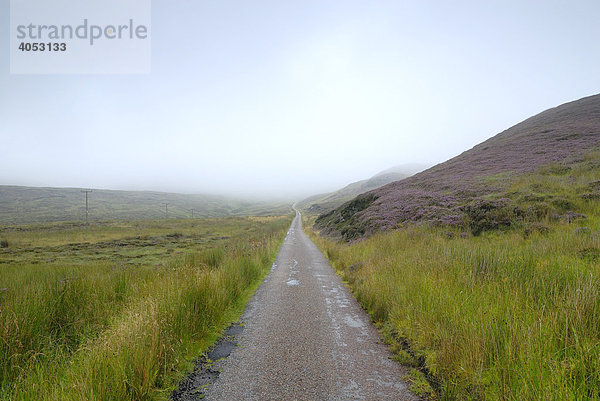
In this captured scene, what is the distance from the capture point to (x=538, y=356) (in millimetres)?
2975

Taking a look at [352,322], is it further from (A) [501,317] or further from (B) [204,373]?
(B) [204,373]

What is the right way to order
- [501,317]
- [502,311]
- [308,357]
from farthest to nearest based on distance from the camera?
1. [308,357]
2. [502,311]
3. [501,317]

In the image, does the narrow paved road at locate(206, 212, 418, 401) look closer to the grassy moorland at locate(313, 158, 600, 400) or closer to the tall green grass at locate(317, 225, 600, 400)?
the grassy moorland at locate(313, 158, 600, 400)

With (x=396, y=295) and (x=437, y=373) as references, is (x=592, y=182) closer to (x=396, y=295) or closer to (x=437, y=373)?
(x=396, y=295)

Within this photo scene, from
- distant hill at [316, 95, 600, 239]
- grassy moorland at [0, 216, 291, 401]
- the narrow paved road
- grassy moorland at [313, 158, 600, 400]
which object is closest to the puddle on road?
the narrow paved road

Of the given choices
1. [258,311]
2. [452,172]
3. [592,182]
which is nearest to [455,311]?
[258,311]

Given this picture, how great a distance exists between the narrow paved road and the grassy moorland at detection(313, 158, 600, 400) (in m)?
0.47

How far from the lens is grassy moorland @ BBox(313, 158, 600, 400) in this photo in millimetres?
3029

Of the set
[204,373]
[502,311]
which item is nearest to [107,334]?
[204,373]

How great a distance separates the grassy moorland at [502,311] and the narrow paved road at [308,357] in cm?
47

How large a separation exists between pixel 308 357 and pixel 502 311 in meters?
3.56

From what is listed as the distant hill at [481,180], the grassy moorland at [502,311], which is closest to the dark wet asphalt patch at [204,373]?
the grassy moorland at [502,311]

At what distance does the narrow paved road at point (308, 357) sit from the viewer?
386 cm

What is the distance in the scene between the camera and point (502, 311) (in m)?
4.29
